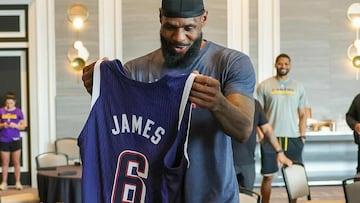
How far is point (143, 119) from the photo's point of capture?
2023 millimetres

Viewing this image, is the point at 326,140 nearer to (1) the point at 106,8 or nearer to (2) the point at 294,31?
(2) the point at 294,31

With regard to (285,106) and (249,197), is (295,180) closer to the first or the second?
(249,197)

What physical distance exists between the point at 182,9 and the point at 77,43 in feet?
A: 23.6

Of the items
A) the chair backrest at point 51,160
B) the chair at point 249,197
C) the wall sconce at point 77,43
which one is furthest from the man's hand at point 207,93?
the wall sconce at point 77,43

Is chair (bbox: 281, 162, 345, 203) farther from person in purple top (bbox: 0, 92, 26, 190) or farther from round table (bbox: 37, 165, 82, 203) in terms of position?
person in purple top (bbox: 0, 92, 26, 190)

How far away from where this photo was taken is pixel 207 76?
191 cm

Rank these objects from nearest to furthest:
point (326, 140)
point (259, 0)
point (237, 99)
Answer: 1. point (237, 99)
2. point (326, 140)
3. point (259, 0)

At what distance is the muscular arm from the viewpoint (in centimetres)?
178

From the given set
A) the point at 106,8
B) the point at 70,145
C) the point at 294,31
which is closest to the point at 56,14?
the point at 106,8


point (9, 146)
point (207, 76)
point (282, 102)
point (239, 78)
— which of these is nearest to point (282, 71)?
point (282, 102)

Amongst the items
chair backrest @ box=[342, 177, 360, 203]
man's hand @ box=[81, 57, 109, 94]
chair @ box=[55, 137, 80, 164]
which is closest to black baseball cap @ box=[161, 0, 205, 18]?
man's hand @ box=[81, 57, 109, 94]

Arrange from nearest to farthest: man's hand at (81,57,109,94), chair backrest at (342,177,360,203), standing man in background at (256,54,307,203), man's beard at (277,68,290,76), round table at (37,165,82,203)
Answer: man's hand at (81,57,109,94)
chair backrest at (342,177,360,203)
round table at (37,165,82,203)
man's beard at (277,68,290,76)
standing man in background at (256,54,307,203)

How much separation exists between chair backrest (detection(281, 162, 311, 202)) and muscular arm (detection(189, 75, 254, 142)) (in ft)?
10.3

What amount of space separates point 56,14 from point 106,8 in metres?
0.81
